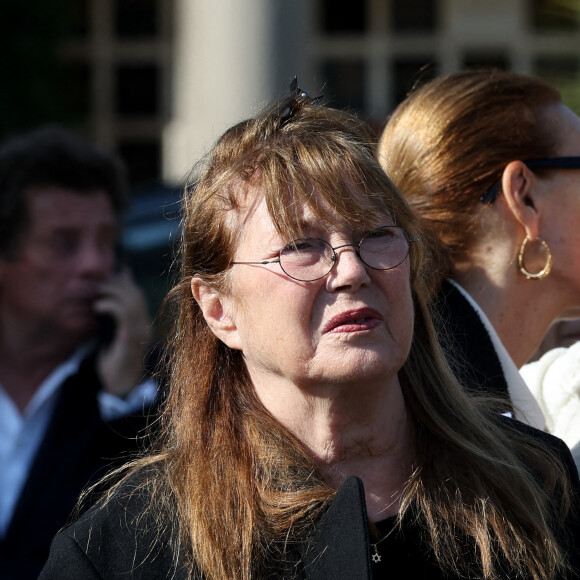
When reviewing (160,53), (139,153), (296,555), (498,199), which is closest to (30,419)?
(498,199)

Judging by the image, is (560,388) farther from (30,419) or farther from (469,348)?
(30,419)

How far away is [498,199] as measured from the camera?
263cm

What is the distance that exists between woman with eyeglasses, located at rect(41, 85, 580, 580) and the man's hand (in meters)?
2.19

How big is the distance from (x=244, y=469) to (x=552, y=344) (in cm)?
147

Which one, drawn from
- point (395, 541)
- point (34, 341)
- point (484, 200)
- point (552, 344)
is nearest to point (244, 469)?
point (395, 541)

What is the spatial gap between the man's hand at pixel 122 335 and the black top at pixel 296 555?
2297mm

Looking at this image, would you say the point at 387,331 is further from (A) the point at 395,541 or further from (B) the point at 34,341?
(B) the point at 34,341

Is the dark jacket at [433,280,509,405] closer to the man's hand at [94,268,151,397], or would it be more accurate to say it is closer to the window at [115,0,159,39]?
the man's hand at [94,268,151,397]

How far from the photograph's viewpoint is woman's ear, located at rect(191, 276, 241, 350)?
2.19 metres

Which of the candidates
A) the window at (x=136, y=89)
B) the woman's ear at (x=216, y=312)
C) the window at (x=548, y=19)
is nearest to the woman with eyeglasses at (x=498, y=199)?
the woman's ear at (x=216, y=312)

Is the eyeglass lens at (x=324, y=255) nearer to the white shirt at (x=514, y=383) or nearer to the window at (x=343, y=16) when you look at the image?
the white shirt at (x=514, y=383)

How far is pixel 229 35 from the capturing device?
6535 millimetres

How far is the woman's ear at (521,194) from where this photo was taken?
103 inches

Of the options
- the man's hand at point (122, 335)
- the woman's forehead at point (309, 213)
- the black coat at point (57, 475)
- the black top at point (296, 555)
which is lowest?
the black coat at point (57, 475)
